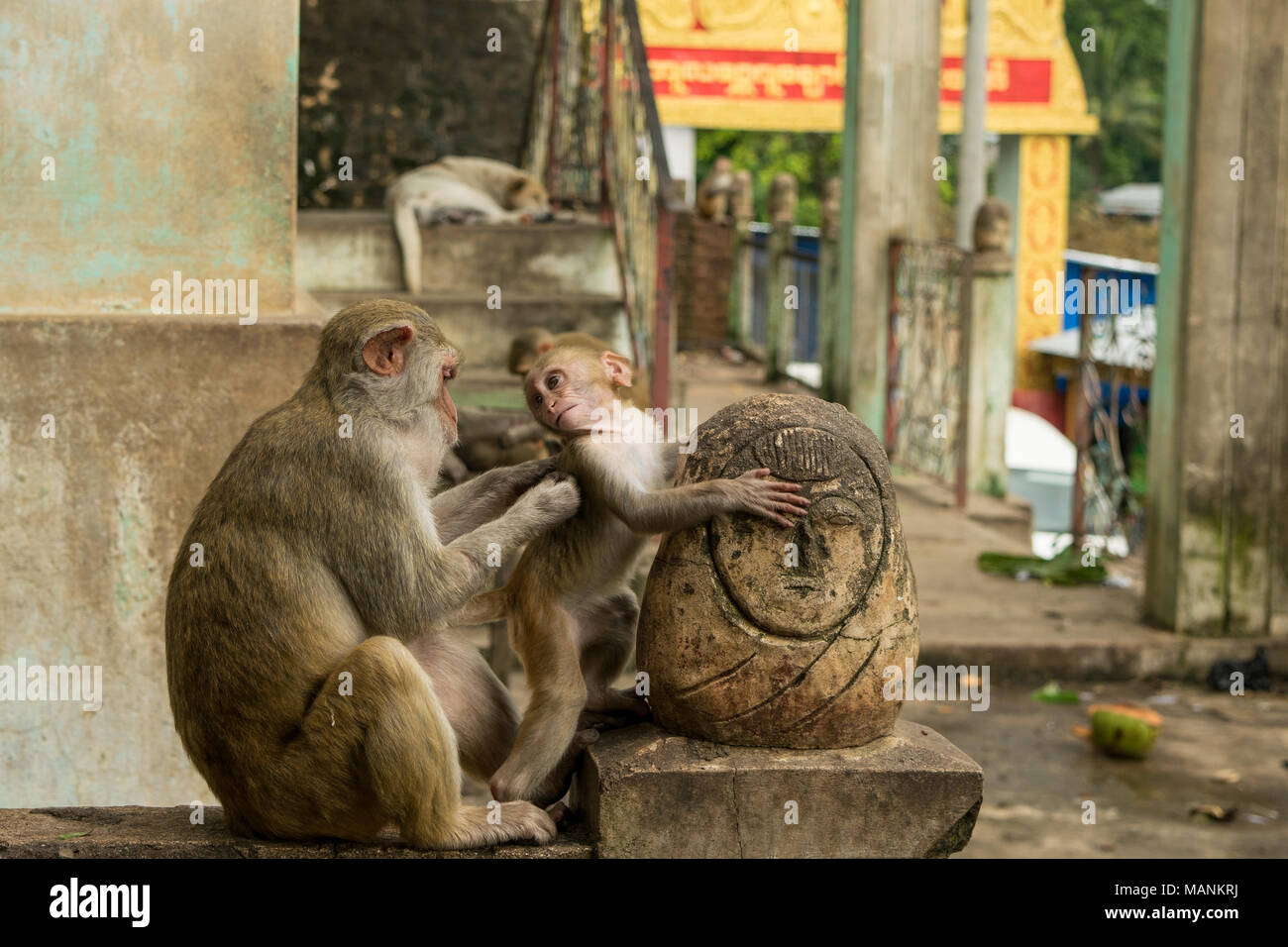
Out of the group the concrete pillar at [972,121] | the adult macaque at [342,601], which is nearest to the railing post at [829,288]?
the concrete pillar at [972,121]

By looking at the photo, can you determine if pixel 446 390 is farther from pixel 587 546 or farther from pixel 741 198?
pixel 741 198

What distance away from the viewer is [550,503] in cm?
318

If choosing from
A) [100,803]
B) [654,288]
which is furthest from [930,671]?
[100,803]

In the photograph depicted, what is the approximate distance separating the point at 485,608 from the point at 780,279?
12.8 metres

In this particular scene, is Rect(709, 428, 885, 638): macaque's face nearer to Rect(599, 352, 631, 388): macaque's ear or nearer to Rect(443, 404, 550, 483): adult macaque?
Rect(599, 352, 631, 388): macaque's ear

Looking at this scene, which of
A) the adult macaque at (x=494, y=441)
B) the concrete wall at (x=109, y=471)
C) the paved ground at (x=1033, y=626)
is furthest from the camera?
the paved ground at (x=1033, y=626)

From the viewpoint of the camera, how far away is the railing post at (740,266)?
60.7 ft

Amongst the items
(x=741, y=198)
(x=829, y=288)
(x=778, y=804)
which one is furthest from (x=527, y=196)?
(x=741, y=198)

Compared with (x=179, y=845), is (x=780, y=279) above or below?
above

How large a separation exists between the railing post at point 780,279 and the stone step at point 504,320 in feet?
22.4

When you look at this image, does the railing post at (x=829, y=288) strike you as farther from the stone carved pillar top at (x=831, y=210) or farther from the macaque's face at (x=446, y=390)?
the macaque's face at (x=446, y=390)

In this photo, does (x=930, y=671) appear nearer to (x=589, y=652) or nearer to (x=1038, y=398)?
(x=589, y=652)

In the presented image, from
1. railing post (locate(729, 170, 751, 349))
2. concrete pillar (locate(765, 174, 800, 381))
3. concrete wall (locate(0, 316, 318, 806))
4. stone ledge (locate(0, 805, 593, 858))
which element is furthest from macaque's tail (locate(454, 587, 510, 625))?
railing post (locate(729, 170, 751, 349))
